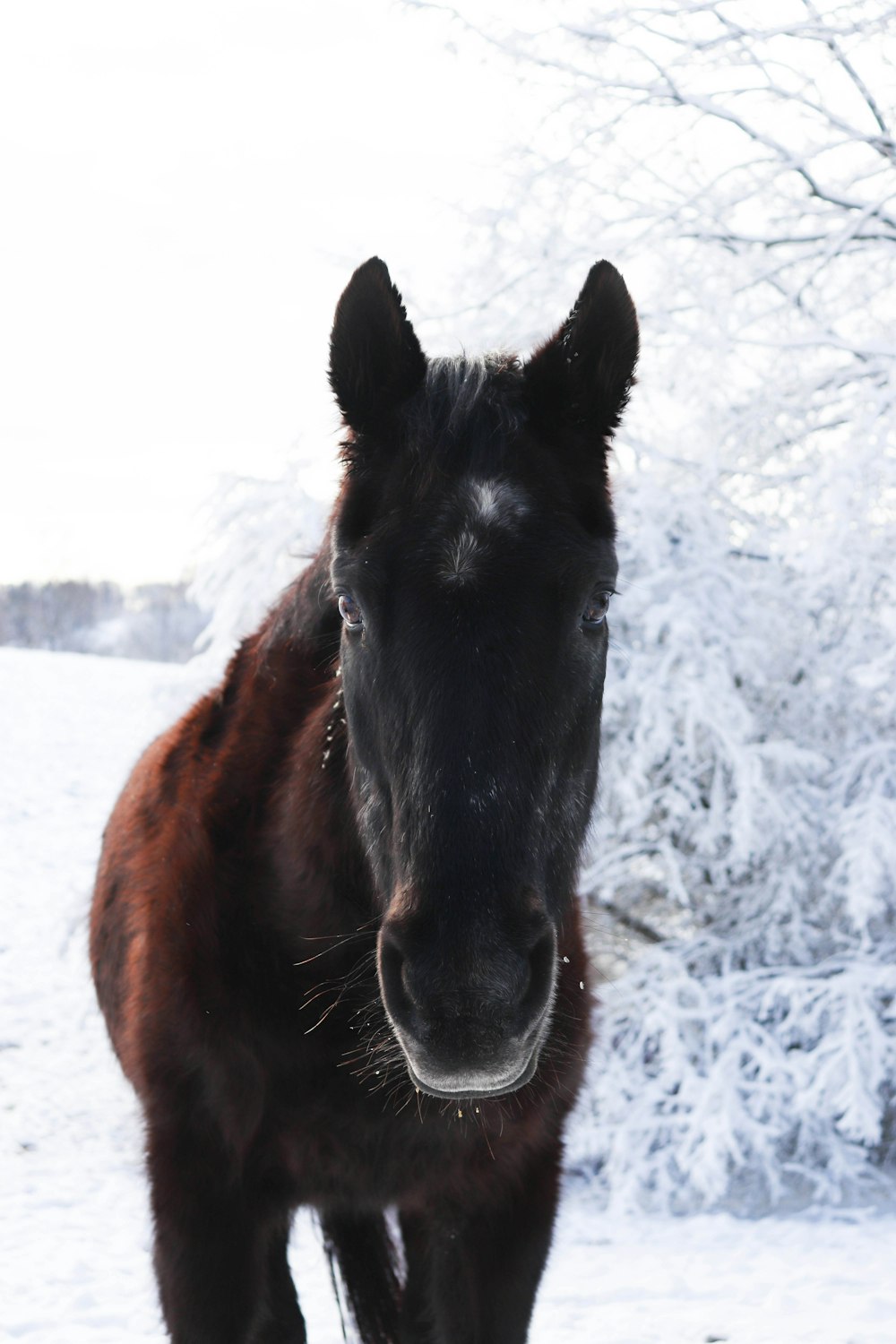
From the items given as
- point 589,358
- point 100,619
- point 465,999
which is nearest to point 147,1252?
point 465,999

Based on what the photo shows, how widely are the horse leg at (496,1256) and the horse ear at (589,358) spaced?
5.24 ft

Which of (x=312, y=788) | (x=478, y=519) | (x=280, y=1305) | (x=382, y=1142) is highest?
(x=478, y=519)

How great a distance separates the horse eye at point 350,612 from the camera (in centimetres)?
193

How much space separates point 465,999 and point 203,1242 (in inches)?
47.8

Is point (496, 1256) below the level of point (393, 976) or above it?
below

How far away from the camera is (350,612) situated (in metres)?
1.96

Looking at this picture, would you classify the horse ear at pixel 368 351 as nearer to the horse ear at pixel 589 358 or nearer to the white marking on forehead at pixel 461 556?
the horse ear at pixel 589 358

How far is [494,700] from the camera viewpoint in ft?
5.44

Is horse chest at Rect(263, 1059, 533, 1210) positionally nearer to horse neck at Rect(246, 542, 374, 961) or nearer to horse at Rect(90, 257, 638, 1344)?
horse at Rect(90, 257, 638, 1344)

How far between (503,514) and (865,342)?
469cm

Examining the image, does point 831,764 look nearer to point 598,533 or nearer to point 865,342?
point 865,342

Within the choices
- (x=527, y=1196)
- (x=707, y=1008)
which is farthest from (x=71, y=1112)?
(x=527, y=1196)

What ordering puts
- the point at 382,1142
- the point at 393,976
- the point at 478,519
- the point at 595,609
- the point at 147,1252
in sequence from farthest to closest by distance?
the point at 147,1252, the point at 382,1142, the point at 595,609, the point at 478,519, the point at 393,976

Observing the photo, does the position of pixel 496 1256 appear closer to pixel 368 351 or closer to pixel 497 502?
pixel 497 502
